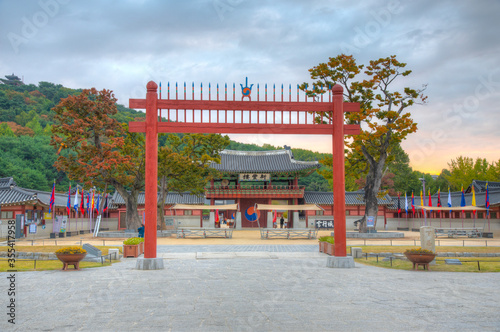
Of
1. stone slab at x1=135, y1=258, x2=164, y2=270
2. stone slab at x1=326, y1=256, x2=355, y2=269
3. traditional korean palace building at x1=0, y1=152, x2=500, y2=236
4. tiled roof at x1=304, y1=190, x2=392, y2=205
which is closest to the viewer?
stone slab at x1=135, y1=258, x2=164, y2=270

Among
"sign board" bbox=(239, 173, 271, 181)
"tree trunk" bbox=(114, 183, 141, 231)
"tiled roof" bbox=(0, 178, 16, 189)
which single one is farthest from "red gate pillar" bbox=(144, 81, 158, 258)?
"sign board" bbox=(239, 173, 271, 181)

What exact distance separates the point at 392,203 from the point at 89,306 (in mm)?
44552

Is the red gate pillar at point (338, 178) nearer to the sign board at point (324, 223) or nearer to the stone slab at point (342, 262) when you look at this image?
the stone slab at point (342, 262)

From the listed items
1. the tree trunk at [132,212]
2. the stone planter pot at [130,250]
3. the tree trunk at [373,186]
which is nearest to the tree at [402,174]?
the tree trunk at [373,186]

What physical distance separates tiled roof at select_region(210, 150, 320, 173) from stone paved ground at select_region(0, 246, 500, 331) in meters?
34.3

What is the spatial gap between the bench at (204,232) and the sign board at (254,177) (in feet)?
51.9

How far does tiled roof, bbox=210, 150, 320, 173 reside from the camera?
4775cm

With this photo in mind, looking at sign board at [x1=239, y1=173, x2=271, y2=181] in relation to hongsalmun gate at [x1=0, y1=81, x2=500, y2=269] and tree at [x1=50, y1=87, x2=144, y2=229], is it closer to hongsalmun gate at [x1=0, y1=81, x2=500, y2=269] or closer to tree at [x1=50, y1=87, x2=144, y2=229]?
hongsalmun gate at [x1=0, y1=81, x2=500, y2=269]

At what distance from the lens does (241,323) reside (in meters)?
6.82

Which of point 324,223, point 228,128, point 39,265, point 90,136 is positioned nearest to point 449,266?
point 228,128

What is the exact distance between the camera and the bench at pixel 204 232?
3266 cm

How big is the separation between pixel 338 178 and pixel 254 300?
6440 mm

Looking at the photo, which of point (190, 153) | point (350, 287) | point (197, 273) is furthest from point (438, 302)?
point (190, 153)

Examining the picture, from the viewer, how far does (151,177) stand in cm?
1328
